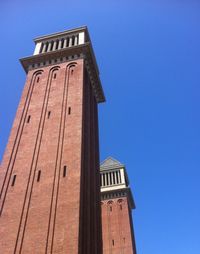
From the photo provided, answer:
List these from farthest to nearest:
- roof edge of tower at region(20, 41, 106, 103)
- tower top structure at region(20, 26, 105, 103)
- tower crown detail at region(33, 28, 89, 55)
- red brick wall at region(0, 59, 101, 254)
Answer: tower crown detail at region(33, 28, 89, 55), tower top structure at region(20, 26, 105, 103), roof edge of tower at region(20, 41, 106, 103), red brick wall at region(0, 59, 101, 254)

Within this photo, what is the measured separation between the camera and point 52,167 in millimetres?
17984

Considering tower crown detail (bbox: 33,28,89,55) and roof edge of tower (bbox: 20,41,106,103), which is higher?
tower crown detail (bbox: 33,28,89,55)

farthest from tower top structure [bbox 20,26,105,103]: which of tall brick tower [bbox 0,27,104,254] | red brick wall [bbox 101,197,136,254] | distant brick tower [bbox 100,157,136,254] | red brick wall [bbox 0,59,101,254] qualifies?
red brick wall [bbox 101,197,136,254]

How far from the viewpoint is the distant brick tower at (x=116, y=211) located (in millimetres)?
37031

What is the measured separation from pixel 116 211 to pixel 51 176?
26.2m

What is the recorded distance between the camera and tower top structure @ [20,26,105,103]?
92.7 ft

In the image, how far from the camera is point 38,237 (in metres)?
14.4

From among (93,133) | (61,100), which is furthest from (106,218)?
(61,100)

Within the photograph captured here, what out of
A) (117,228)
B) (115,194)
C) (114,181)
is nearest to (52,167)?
(117,228)

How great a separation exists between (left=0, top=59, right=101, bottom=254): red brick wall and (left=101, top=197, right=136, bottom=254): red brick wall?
18024 mm

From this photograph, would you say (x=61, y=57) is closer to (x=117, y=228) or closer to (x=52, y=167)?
(x=52, y=167)

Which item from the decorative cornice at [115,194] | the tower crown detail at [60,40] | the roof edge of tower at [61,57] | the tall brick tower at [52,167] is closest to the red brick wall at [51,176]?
the tall brick tower at [52,167]

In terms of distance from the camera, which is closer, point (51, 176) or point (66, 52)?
point (51, 176)

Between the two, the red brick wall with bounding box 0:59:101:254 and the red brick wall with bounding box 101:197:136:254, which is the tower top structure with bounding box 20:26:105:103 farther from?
the red brick wall with bounding box 101:197:136:254
